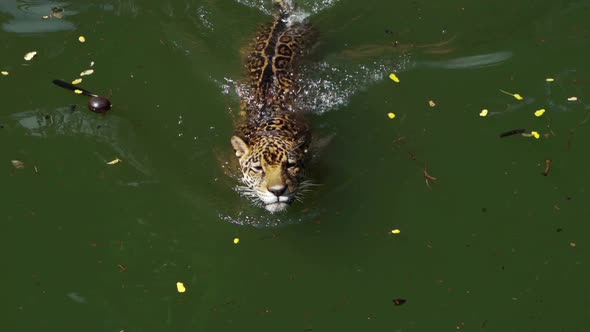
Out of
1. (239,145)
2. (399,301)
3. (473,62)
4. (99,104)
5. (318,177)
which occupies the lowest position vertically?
(399,301)

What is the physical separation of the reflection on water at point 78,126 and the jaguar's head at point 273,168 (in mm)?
1306

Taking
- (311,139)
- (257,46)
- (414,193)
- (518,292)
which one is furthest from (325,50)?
(518,292)

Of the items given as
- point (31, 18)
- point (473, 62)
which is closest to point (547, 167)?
point (473, 62)

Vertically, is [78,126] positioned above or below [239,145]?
below

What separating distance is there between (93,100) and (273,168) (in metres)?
2.33

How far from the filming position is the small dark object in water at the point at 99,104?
7.51m

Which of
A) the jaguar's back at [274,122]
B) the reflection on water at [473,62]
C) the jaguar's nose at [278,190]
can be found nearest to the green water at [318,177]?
the reflection on water at [473,62]

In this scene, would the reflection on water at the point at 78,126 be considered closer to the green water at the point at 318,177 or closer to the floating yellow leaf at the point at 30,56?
the green water at the point at 318,177

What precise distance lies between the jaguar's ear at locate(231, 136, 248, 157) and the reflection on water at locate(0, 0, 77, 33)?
2826 millimetres

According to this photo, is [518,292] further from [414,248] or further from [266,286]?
[266,286]

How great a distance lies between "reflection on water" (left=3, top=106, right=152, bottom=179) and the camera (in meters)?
7.39

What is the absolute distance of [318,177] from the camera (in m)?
7.15

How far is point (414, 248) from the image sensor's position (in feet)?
22.1

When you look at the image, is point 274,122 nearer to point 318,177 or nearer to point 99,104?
point 318,177
